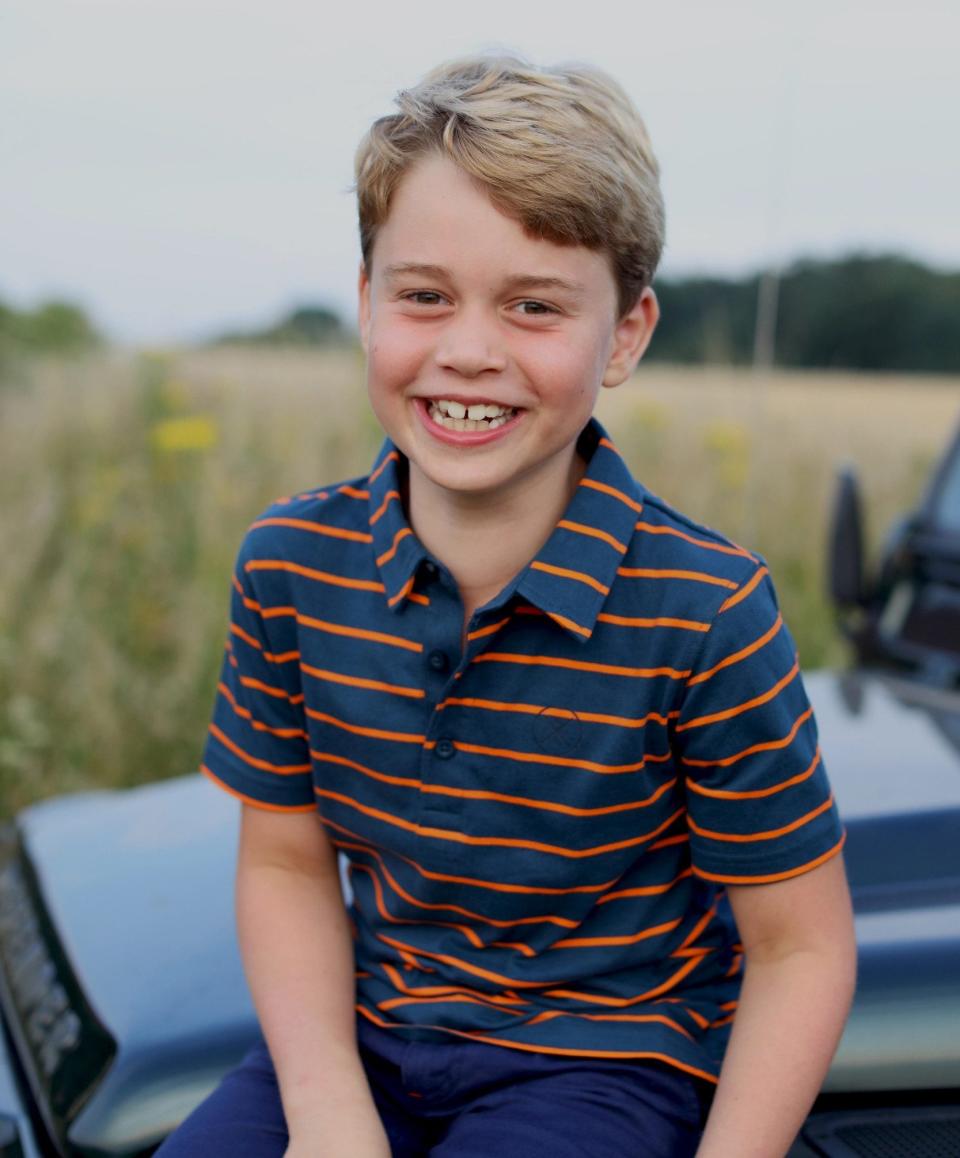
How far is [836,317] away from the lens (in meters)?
11.5

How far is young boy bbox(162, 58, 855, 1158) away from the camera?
1318mm

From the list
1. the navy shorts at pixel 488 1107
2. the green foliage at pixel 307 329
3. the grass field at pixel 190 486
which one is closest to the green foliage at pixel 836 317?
the grass field at pixel 190 486

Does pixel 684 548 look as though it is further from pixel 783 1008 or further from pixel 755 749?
pixel 783 1008

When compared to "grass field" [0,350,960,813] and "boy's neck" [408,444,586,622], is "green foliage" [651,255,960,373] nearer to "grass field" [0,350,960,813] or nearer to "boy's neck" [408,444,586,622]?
"grass field" [0,350,960,813]

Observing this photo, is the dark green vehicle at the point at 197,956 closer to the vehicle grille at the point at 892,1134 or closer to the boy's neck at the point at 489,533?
the vehicle grille at the point at 892,1134

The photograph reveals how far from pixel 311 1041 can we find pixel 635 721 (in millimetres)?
465

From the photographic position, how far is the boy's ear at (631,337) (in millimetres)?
1460

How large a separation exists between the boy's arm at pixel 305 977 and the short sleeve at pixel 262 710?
0.11 feet

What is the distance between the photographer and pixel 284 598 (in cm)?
152

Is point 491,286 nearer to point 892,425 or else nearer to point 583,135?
point 583,135

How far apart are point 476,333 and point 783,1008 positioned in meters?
0.71

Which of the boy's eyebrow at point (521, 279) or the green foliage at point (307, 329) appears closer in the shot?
the boy's eyebrow at point (521, 279)

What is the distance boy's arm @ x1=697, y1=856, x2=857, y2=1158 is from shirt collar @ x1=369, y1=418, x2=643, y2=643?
328 mm

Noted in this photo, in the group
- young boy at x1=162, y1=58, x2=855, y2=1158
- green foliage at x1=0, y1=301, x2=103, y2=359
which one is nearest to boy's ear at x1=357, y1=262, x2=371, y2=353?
young boy at x1=162, y1=58, x2=855, y2=1158
